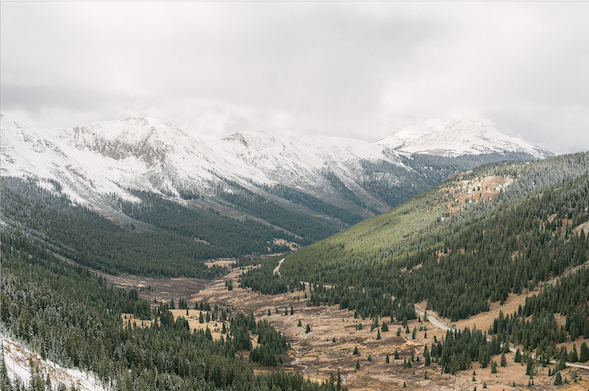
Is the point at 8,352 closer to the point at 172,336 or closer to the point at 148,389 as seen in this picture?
the point at 148,389

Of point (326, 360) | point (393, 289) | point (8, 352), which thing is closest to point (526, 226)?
point (393, 289)

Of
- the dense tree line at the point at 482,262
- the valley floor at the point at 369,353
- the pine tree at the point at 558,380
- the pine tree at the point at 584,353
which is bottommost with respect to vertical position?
the valley floor at the point at 369,353

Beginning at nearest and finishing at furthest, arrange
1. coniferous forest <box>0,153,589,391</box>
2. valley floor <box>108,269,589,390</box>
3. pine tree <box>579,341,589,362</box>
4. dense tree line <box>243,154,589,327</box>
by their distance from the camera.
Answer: pine tree <box>579,341,589,362</box>
coniferous forest <box>0,153,589,391</box>
valley floor <box>108,269,589,390</box>
dense tree line <box>243,154,589,327</box>

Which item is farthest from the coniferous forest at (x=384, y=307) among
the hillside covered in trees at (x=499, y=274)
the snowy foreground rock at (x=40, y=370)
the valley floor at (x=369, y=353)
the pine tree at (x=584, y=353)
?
the valley floor at (x=369, y=353)

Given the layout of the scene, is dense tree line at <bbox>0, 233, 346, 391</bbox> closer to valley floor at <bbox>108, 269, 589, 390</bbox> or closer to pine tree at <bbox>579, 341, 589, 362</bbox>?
valley floor at <bbox>108, 269, 589, 390</bbox>

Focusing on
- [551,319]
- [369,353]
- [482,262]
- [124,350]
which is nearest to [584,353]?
[551,319]

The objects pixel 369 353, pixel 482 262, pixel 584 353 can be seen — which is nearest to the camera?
pixel 584 353

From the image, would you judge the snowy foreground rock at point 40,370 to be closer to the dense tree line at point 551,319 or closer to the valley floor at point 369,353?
the valley floor at point 369,353

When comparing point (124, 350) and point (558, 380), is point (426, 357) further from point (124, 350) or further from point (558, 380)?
point (124, 350)

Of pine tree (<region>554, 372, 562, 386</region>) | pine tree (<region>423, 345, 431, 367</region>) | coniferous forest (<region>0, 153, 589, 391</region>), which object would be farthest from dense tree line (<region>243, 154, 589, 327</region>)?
pine tree (<region>554, 372, 562, 386</region>)
